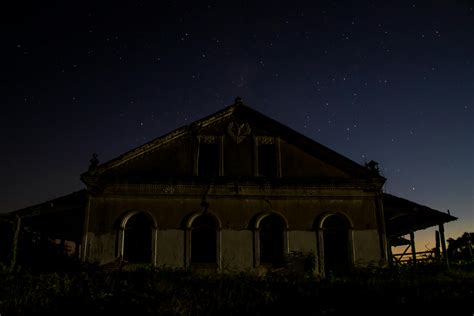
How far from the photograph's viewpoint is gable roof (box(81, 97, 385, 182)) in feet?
53.7

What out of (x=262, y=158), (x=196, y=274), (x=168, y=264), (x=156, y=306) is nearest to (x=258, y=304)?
(x=156, y=306)

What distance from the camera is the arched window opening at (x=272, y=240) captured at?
51.8 feet

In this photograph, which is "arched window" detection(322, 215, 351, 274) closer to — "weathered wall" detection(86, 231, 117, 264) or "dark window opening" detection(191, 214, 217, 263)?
"dark window opening" detection(191, 214, 217, 263)

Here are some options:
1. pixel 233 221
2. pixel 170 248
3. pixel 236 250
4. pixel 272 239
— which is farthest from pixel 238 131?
pixel 170 248

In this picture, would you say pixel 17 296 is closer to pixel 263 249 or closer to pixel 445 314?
pixel 263 249

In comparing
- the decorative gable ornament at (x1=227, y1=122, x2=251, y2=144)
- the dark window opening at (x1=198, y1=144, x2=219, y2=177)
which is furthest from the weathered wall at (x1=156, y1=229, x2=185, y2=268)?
the decorative gable ornament at (x1=227, y1=122, x2=251, y2=144)

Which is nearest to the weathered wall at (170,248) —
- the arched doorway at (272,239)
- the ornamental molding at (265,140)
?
the arched doorway at (272,239)

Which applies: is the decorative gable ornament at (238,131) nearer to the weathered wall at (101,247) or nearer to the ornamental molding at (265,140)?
the ornamental molding at (265,140)

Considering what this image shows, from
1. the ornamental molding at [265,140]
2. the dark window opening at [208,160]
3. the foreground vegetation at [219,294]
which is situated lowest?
the foreground vegetation at [219,294]

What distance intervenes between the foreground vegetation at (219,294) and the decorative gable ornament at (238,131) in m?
5.81

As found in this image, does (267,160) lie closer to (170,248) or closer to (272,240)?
(272,240)

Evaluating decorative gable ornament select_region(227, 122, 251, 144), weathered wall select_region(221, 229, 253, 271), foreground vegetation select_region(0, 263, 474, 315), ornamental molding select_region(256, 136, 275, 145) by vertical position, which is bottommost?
foreground vegetation select_region(0, 263, 474, 315)

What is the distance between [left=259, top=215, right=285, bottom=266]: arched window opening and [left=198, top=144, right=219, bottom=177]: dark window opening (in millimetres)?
2792

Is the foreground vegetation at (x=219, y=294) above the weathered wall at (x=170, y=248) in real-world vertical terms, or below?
below
